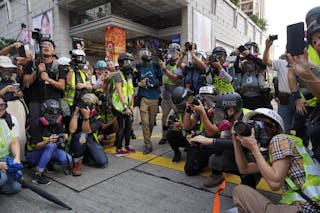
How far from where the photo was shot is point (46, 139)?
335 cm

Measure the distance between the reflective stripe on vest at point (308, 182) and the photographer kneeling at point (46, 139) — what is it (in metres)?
2.80

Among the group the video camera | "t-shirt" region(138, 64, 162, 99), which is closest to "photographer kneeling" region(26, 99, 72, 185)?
"t-shirt" region(138, 64, 162, 99)

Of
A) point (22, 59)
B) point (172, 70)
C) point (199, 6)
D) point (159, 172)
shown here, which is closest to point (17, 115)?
point (22, 59)

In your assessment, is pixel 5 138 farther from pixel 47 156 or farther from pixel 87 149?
pixel 87 149

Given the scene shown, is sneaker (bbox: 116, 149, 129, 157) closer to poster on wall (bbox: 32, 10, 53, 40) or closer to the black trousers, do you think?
the black trousers

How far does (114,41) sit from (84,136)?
43.4 ft

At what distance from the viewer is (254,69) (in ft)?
13.3

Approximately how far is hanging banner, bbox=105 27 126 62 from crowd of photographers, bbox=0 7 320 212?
11.0 meters

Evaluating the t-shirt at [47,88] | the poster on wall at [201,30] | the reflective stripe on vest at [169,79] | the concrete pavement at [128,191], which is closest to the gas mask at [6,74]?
the t-shirt at [47,88]

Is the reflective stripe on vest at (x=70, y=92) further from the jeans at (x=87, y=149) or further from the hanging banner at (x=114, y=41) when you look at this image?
the hanging banner at (x=114, y=41)

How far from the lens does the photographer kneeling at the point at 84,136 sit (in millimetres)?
3615

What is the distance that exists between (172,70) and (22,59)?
2.52 m

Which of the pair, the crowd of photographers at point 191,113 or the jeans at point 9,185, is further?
the jeans at point 9,185

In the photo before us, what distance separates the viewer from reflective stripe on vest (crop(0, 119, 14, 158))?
290 centimetres
